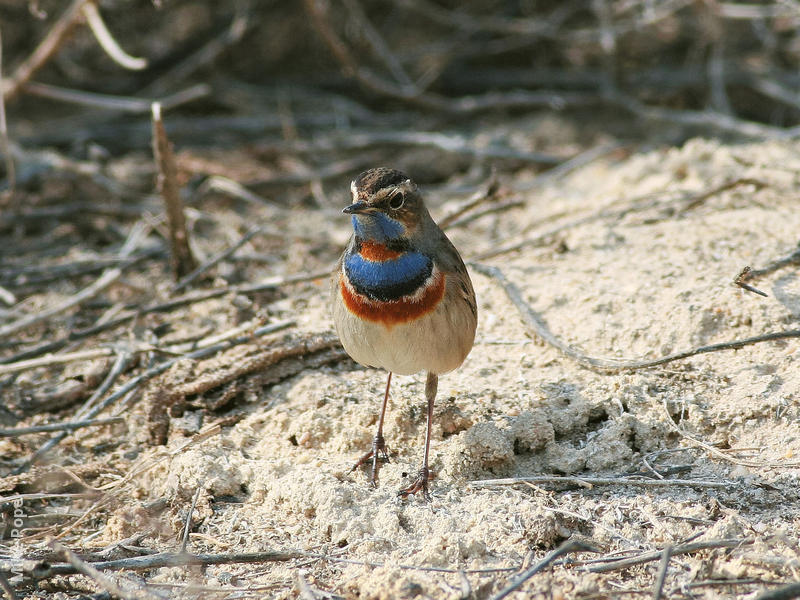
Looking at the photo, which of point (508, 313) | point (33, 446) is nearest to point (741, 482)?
point (508, 313)

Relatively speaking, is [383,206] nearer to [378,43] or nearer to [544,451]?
[544,451]

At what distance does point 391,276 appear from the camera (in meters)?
3.79

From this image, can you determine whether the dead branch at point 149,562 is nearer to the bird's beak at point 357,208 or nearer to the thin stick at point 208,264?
the bird's beak at point 357,208

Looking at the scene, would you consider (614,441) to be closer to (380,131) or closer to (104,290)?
(104,290)

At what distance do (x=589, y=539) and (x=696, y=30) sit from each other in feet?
19.3

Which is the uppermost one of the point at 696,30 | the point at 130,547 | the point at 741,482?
the point at 696,30

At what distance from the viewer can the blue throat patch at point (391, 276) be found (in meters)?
3.78

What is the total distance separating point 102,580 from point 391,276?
1653mm

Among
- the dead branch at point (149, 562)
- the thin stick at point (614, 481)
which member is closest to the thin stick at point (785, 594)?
the thin stick at point (614, 481)

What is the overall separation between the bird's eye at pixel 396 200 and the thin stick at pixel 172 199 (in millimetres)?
1834

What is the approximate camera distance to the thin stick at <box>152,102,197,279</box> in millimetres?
5059

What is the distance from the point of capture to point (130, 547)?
3467 mm

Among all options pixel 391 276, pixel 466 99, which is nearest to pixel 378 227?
pixel 391 276

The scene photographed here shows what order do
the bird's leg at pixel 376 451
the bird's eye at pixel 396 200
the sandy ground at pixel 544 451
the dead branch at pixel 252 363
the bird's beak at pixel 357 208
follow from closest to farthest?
1. the sandy ground at pixel 544 451
2. the bird's beak at pixel 357 208
3. the bird's eye at pixel 396 200
4. the bird's leg at pixel 376 451
5. the dead branch at pixel 252 363
